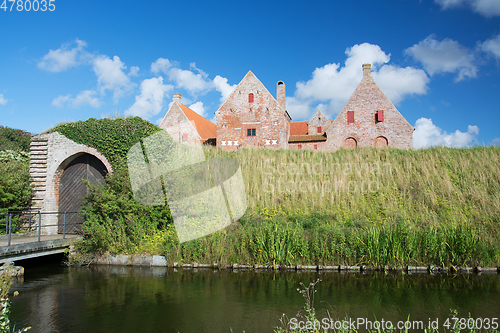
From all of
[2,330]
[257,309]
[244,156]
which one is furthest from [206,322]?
[244,156]

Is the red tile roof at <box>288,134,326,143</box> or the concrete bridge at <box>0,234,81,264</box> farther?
the red tile roof at <box>288,134,326,143</box>

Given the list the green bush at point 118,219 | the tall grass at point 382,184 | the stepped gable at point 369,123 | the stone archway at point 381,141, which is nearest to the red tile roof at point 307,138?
the stepped gable at point 369,123

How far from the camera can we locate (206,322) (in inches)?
200

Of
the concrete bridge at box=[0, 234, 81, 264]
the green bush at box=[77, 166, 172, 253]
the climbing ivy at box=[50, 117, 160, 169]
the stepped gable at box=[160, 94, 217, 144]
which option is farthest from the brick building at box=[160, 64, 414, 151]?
the concrete bridge at box=[0, 234, 81, 264]

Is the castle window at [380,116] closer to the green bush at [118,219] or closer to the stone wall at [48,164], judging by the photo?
the green bush at [118,219]

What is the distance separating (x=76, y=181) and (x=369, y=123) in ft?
74.6

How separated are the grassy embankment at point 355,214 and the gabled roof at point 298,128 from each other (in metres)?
21.4

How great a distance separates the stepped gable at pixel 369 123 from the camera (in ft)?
82.1

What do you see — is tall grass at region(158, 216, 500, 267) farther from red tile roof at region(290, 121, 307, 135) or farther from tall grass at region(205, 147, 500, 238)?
red tile roof at region(290, 121, 307, 135)

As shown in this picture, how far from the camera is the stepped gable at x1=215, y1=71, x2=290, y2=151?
26.0 m

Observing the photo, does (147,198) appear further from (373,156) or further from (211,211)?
(373,156)

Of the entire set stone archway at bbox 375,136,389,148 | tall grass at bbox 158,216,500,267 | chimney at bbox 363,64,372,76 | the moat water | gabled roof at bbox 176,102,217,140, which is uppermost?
chimney at bbox 363,64,372,76

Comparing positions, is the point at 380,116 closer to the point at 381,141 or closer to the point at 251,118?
the point at 381,141

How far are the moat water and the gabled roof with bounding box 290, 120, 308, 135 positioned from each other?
3068 centimetres
